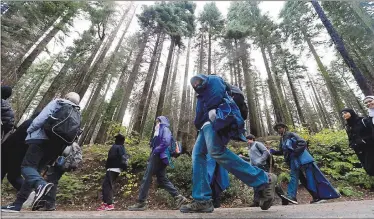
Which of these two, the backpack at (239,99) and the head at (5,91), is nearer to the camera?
the backpack at (239,99)

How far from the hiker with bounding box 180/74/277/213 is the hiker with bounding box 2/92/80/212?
2.04 meters

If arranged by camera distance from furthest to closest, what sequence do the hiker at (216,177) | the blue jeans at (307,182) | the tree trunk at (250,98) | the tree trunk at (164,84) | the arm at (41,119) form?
the tree trunk at (250,98) < the tree trunk at (164,84) < the blue jeans at (307,182) < the hiker at (216,177) < the arm at (41,119)

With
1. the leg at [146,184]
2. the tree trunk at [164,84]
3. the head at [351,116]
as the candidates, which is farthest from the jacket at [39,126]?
the tree trunk at [164,84]

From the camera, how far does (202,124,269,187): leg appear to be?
10.6 feet

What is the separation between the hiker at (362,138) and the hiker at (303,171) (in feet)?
2.98

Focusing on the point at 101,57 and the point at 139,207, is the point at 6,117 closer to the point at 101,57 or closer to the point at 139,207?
the point at 139,207

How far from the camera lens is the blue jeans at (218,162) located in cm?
324

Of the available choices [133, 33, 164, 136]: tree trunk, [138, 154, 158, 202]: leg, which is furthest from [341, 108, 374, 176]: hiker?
[133, 33, 164, 136]: tree trunk

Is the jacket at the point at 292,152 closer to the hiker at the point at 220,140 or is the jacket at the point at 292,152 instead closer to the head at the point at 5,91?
the hiker at the point at 220,140

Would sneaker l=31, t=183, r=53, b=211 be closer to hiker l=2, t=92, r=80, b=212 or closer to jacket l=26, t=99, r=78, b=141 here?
hiker l=2, t=92, r=80, b=212

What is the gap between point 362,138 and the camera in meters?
5.17

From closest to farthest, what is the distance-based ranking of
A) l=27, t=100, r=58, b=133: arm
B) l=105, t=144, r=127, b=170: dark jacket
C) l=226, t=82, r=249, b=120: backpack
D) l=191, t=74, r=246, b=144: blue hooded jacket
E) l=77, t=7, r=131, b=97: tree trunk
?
l=191, t=74, r=246, b=144: blue hooded jacket → l=226, t=82, r=249, b=120: backpack → l=27, t=100, r=58, b=133: arm → l=105, t=144, r=127, b=170: dark jacket → l=77, t=7, r=131, b=97: tree trunk

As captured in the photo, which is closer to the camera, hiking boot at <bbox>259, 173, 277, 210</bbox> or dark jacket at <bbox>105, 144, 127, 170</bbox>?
hiking boot at <bbox>259, 173, 277, 210</bbox>

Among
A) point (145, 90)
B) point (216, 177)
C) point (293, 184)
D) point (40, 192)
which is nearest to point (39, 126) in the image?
point (40, 192)
